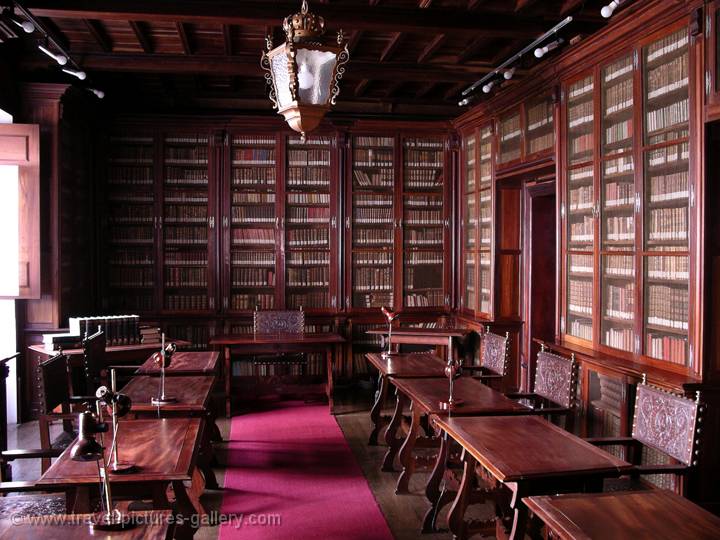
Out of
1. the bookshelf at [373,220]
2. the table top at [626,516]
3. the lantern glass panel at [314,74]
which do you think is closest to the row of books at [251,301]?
the bookshelf at [373,220]

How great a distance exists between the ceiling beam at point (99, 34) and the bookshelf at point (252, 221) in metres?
2.13

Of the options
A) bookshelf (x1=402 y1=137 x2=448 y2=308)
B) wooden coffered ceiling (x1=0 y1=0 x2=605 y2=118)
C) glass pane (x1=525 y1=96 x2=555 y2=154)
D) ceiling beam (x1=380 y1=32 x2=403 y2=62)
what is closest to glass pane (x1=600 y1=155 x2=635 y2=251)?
glass pane (x1=525 y1=96 x2=555 y2=154)

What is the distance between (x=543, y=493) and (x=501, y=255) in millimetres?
4916

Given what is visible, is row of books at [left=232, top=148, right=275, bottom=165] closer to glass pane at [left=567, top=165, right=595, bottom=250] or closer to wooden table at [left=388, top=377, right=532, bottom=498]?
glass pane at [left=567, top=165, right=595, bottom=250]

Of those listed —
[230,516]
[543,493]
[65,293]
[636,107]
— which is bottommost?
[230,516]

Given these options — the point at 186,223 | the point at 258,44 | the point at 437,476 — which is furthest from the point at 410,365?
the point at 186,223


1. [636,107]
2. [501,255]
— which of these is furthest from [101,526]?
[501,255]

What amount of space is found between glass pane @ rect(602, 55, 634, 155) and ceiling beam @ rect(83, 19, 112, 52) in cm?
438

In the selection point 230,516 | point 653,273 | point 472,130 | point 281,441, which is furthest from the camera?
point 472,130

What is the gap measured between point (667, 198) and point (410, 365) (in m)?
2.30

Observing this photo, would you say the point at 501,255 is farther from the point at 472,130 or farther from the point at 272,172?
the point at 272,172

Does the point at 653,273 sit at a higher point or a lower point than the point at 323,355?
higher

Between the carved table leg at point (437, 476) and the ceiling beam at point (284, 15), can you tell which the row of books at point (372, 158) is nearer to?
the ceiling beam at point (284, 15)

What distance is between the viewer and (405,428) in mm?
5719
